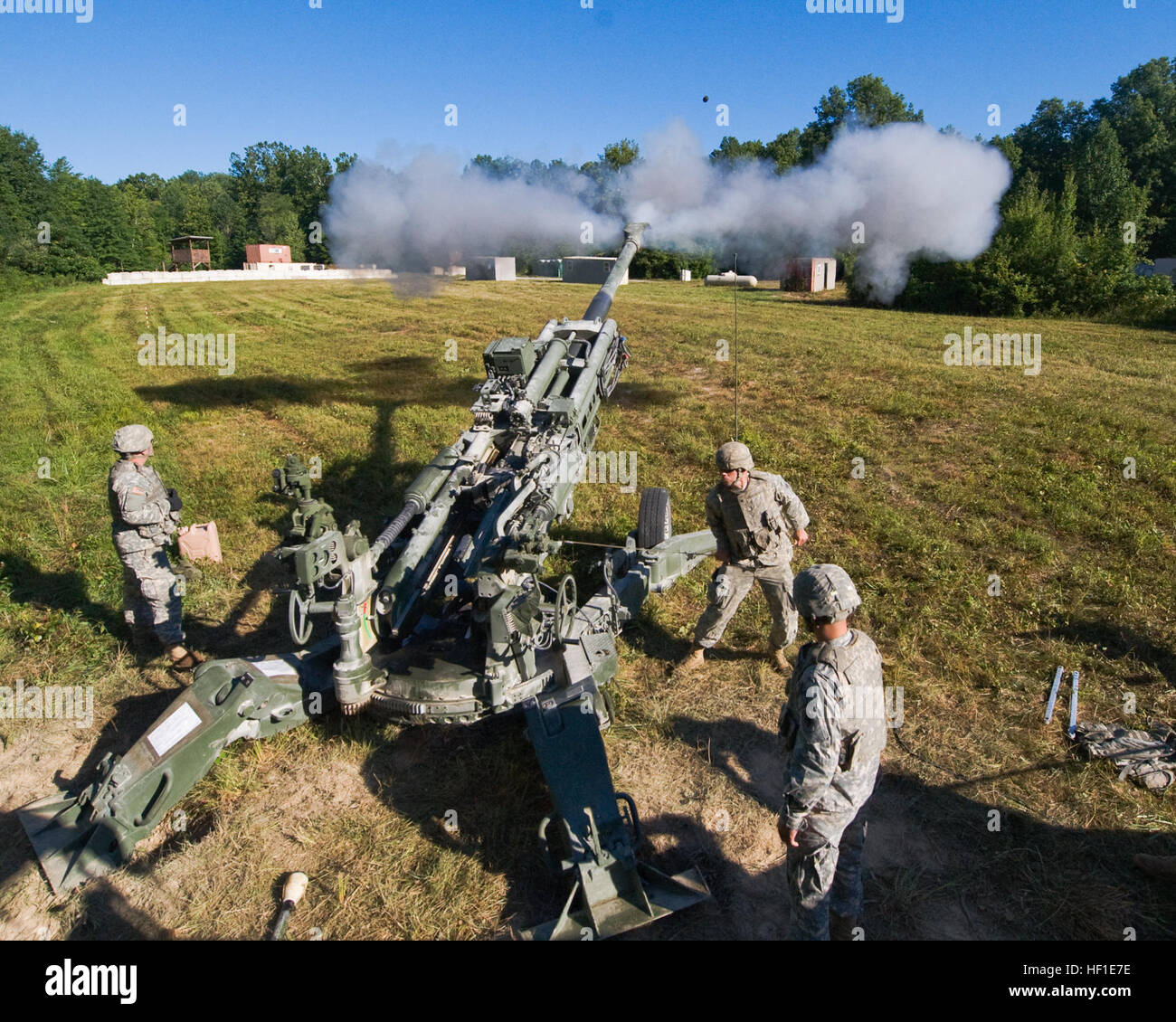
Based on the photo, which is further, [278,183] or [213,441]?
[278,183]

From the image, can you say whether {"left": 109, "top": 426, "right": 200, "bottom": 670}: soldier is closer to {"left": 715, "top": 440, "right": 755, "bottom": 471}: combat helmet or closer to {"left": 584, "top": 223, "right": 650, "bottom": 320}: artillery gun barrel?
{"left": 715, "top": 440, "right": 755, "bottom": 471}: combat helmet

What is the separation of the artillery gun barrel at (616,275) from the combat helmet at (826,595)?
5.67 metres

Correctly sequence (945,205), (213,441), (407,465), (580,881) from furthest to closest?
(213,441) → (407,465) → (945,205) → (580,881)

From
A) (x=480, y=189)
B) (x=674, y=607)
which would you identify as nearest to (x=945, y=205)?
(x=480, y=189)

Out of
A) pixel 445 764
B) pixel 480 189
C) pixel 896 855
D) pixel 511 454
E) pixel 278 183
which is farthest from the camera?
pixel 278 183

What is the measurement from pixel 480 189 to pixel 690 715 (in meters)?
6.50

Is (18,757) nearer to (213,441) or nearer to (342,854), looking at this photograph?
(342,854)

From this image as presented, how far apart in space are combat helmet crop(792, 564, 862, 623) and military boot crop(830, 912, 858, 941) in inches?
61.5

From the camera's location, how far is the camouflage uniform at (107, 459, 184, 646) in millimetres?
6035

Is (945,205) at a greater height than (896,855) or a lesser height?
greater

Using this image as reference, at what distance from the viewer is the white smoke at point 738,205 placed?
8.16 m

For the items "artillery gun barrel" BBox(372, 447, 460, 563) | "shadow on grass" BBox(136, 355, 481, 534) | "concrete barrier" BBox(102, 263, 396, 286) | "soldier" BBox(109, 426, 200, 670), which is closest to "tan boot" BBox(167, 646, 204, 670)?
"soldier" BBox(109, 426, 200, 670)

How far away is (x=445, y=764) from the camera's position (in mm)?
5188

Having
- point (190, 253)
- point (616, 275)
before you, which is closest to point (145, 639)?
point (616, 275)
